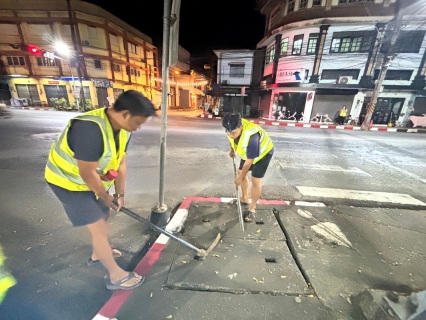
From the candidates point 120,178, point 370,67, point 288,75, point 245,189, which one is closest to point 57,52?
point 288,75

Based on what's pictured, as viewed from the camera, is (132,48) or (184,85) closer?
(132,48)

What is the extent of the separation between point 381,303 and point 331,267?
20.3 inches

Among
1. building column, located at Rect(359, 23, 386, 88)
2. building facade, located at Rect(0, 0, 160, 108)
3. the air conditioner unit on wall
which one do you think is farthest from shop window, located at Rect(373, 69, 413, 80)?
building facade, located at Rect(0, 0, 160, 108)

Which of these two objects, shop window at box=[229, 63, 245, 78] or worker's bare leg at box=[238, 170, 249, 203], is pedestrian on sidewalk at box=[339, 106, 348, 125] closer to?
shop window at box=[229, 63, 245, 78]

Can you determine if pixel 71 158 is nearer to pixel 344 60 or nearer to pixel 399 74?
pixel 344 60

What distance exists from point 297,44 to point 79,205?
20098 millimetres

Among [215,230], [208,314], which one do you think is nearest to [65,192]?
[208,314]

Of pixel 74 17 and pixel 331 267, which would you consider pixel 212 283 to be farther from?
pixel 74 17

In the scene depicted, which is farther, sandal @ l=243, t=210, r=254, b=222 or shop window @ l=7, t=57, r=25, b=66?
shop window @ l=7, t=57, r=25, b=66

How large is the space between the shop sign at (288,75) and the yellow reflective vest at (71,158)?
18505mm

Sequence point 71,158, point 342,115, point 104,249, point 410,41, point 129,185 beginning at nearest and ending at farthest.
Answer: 1. point 71,158
2. point 104,249
3. point 129,185
4. point 342,115
5. point 410,41

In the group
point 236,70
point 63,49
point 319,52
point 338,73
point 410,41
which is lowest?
point 338,73

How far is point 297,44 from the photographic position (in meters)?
16.7

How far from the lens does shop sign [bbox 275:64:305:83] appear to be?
16705mm
